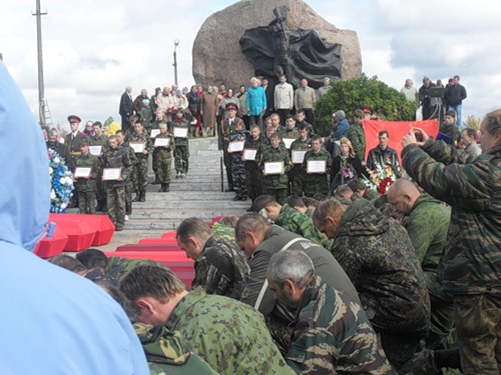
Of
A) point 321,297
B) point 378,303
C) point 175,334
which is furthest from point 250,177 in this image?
point 175,334

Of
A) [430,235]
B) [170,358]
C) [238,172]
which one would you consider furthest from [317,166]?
[170,358]

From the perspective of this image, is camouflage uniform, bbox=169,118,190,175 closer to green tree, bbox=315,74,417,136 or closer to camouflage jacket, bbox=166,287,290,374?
green tree, bbox=315,74,417,136

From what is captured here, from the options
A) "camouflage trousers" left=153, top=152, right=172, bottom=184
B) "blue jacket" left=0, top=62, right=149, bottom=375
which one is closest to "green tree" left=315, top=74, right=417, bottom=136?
"camouflage trousers" left=153, top=152, right=172, bottom=184

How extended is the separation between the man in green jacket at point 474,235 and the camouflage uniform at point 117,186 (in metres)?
11.0

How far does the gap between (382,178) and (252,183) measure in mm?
4480

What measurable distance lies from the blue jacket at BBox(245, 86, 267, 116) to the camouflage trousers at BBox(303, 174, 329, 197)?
6.29m

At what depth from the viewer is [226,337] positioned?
125 inches

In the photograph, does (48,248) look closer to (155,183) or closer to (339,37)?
(155,183)

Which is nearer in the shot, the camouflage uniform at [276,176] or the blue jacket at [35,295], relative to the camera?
the blue jacket at [35,295]

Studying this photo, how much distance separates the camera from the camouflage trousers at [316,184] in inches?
549

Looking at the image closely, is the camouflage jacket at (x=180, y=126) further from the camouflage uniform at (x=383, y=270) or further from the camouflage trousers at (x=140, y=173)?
the camouflage uniform at (x=383, y=270)

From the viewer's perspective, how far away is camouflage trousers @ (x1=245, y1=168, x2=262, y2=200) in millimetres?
14984

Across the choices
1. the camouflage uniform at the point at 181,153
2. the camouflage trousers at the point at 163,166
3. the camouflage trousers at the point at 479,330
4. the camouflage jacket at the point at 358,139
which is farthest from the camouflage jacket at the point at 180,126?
the camouflage trousers at the point at 479,330

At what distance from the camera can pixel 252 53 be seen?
25.2 metres
